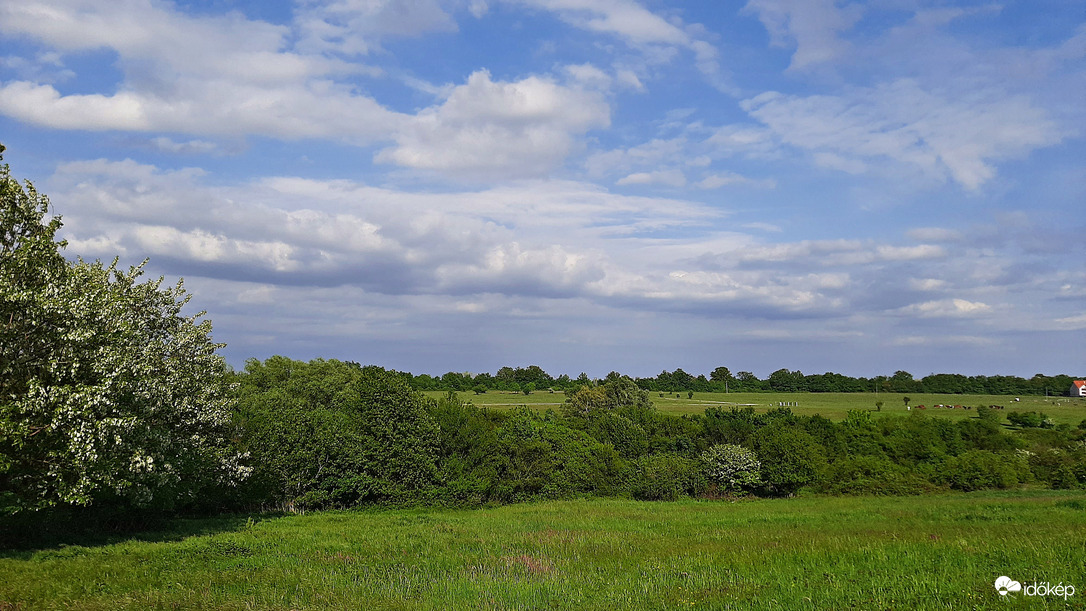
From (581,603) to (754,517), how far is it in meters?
23.1

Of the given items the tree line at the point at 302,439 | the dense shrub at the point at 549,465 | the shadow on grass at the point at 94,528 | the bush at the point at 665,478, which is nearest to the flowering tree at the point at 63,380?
the tree line at the point at 302,439

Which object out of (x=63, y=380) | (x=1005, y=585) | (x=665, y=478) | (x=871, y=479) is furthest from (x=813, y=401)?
(x=63, y=380)

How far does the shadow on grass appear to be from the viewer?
23219 mm

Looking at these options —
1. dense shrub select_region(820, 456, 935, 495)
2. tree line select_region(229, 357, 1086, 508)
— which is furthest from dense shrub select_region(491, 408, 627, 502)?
dense shrub select_region(820, 456, 935, 495)

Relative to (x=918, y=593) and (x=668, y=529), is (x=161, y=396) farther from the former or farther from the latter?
(x=918, y=593)

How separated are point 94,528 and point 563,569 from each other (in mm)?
23668

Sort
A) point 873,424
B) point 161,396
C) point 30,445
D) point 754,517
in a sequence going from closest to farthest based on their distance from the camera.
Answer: point 30,445 < point 161,396 < point 754,517 < point 873,424

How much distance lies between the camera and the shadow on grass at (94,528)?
76.2 ft

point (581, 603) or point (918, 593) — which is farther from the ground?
point (918, 593)

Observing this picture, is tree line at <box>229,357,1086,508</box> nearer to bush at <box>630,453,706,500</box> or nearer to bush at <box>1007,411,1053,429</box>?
bush at <box>630,453,706,500</box>

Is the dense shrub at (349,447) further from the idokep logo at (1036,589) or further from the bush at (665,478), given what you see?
the idokep logo at (1036,589)

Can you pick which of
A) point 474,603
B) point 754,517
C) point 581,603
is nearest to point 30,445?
point 474,603

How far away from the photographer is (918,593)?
12258 millimetres

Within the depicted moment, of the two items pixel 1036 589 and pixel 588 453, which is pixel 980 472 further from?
pixel 1036 589
